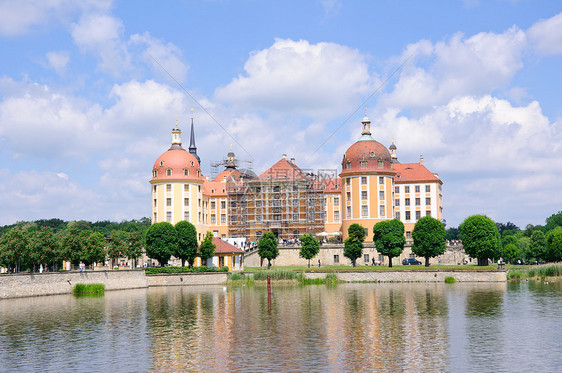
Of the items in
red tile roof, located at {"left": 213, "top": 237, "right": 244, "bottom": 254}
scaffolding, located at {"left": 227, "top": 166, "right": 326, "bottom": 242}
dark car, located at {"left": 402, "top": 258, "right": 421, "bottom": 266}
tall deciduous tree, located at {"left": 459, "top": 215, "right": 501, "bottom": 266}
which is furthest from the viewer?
scaffolding, located at {"left": 227, "top": 166, "right": 326, "bottom": 242}

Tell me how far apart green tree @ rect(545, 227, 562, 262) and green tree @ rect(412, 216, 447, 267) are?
2038 centimetres

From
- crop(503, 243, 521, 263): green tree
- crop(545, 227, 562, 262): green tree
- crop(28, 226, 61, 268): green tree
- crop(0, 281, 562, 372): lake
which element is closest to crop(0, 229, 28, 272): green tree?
crop(28, 226, 61, 268): green tree

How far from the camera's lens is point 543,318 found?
38875 mm

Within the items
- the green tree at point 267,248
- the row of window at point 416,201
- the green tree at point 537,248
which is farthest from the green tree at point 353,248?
the green tree at point 537,248

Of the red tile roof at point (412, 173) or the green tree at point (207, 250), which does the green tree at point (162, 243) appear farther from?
the red tile roof at point (412, 173)

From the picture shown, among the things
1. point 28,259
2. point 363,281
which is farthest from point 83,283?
point 363,281

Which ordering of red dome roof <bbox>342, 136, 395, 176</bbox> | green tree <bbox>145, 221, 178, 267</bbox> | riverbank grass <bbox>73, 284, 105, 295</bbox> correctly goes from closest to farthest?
riverbank grass <bbox>73, 284, 105, 295</bbox>
green tree <bbox>145, 221, 178, 267</bbox>
red dome roof <bbox>342, 136, 395, 176</bbox>

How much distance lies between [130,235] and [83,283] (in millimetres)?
15562

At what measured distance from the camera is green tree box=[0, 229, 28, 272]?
186 ft

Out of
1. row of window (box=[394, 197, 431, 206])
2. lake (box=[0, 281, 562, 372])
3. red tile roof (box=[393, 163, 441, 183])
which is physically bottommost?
lake (box=[0, 281, 562, 372])

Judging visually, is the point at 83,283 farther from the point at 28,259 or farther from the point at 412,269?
the point at 412,269

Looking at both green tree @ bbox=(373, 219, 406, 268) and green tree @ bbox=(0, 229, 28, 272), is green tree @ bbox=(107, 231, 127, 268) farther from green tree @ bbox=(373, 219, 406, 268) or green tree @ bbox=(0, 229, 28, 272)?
green tree @ bbox=(373, 219, 406, 268)

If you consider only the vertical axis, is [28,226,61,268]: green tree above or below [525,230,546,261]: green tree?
above

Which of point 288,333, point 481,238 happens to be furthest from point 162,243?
point 288,333
